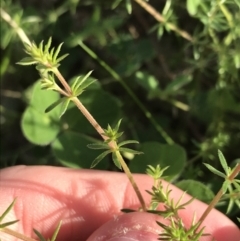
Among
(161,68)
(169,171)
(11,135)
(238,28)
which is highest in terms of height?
(238,28)

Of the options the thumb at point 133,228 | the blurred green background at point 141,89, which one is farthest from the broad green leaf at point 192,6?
the thumb at point 133,228

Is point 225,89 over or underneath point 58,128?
over

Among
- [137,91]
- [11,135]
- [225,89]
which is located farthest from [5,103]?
[225,89]

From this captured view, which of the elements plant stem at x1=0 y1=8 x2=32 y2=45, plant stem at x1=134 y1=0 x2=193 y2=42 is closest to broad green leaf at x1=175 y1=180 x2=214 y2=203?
plant stem at x1=134 y1=0 x2=193 y2=42

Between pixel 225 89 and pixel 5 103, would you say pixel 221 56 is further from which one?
pixel 5 103

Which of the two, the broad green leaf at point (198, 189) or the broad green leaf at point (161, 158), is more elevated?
the broad green leaf at point (161, 158)

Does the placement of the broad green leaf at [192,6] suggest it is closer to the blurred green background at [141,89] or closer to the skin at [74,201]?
the blurred green background at [141,89]

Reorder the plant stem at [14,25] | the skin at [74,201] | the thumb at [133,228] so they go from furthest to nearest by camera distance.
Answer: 1. the plant stem at [14,25]
2. the skin at [74,201]
3. the thumb at [133,228]
